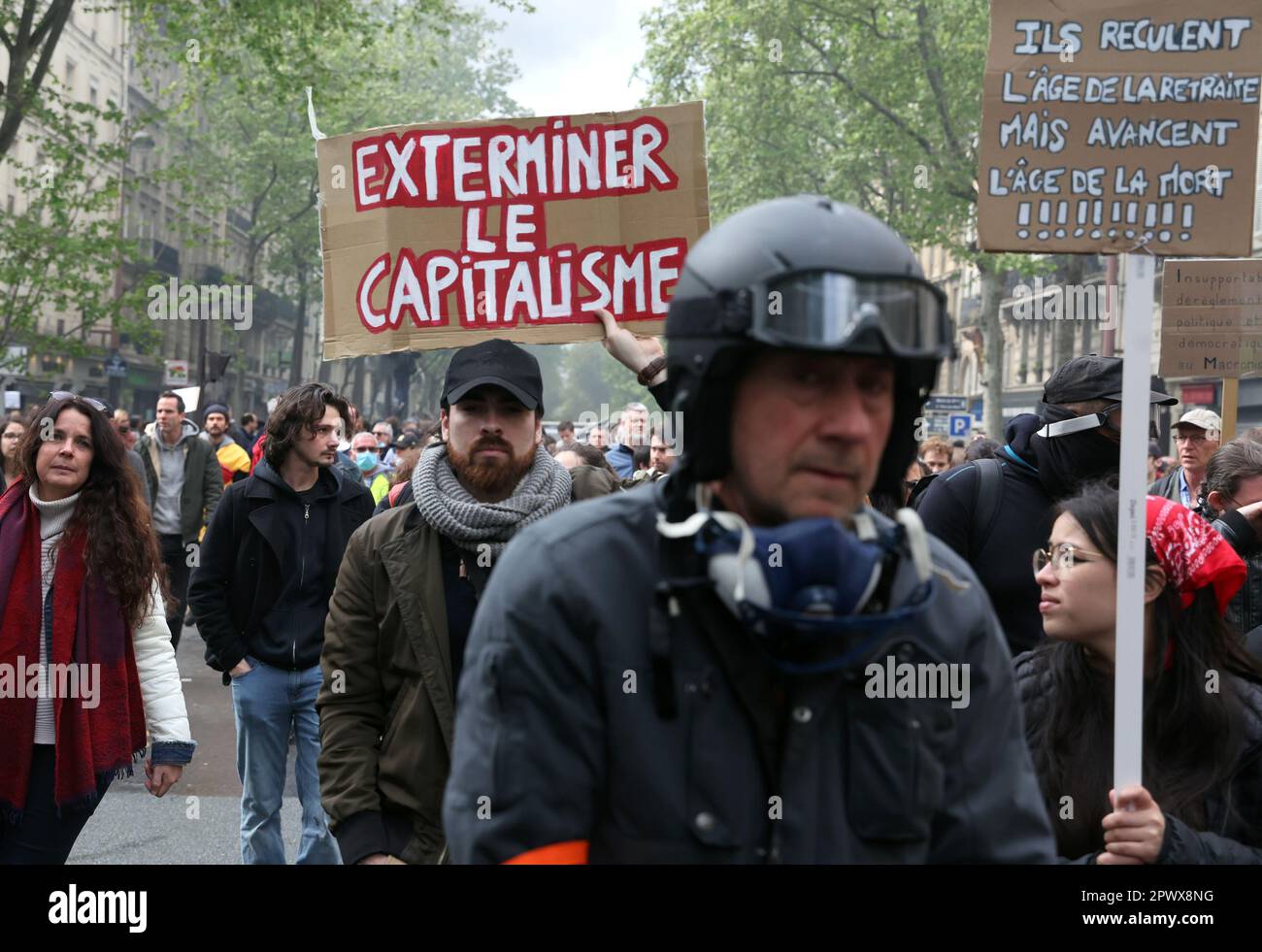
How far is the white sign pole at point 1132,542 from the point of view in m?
2.83

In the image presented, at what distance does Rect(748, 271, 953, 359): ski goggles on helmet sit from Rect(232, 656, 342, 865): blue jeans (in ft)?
14.6

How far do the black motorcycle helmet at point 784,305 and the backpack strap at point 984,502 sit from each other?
2.91 m

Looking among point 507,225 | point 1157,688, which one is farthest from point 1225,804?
point 507,225

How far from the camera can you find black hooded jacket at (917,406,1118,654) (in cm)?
462

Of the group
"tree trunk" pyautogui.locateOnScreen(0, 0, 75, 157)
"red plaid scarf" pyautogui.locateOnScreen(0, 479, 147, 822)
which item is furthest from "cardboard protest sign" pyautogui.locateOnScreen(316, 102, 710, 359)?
"tree trunk" pyautogui.locateOnScreen(0, 0, 75, 157)

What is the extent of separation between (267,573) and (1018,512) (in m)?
2.97

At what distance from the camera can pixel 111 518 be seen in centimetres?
471

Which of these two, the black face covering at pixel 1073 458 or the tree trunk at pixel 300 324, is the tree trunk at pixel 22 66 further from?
the tree trunk at pixel 300 324

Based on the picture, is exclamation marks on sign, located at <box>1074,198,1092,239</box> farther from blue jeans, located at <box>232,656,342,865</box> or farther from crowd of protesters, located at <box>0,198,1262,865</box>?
blue jeans, located at <box>232,656,342,865</box>

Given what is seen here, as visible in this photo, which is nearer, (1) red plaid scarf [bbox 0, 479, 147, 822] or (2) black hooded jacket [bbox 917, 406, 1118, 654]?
(1) red plaid scarf [bbox 0, 479, 147, 822]

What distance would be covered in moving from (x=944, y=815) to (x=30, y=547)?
358cm

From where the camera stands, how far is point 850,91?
36438 millimetres
